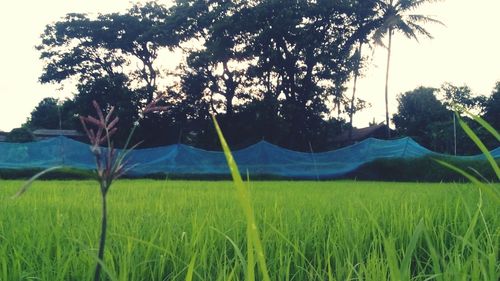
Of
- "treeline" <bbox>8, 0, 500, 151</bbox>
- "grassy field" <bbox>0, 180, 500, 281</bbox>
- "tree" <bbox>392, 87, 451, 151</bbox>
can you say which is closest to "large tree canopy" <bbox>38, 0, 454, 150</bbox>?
"treeline" <bbox>8, 0, 500, 151</bbox>

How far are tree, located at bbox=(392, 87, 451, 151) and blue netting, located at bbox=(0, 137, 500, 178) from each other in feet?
57.3

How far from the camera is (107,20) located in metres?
31.5

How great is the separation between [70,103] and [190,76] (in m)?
7.92

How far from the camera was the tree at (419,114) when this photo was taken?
34156mm

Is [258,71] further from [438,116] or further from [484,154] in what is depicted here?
[484,154]

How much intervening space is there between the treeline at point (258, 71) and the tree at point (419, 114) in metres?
7.47

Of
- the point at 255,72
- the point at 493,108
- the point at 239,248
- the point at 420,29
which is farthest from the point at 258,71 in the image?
the point at 239,248

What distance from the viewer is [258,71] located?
2697 cm

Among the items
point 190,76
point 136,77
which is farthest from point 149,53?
point 190,76

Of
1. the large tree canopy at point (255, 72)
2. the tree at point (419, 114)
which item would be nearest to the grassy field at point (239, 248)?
the large tree canopy at point (255, 72)

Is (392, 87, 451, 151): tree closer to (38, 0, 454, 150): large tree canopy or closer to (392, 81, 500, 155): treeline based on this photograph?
(392, 81, 500, 155): treeline

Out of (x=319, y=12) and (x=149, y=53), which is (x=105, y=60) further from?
(x=319, y=12)

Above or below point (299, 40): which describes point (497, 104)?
below

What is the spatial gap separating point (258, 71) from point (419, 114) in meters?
14.4
